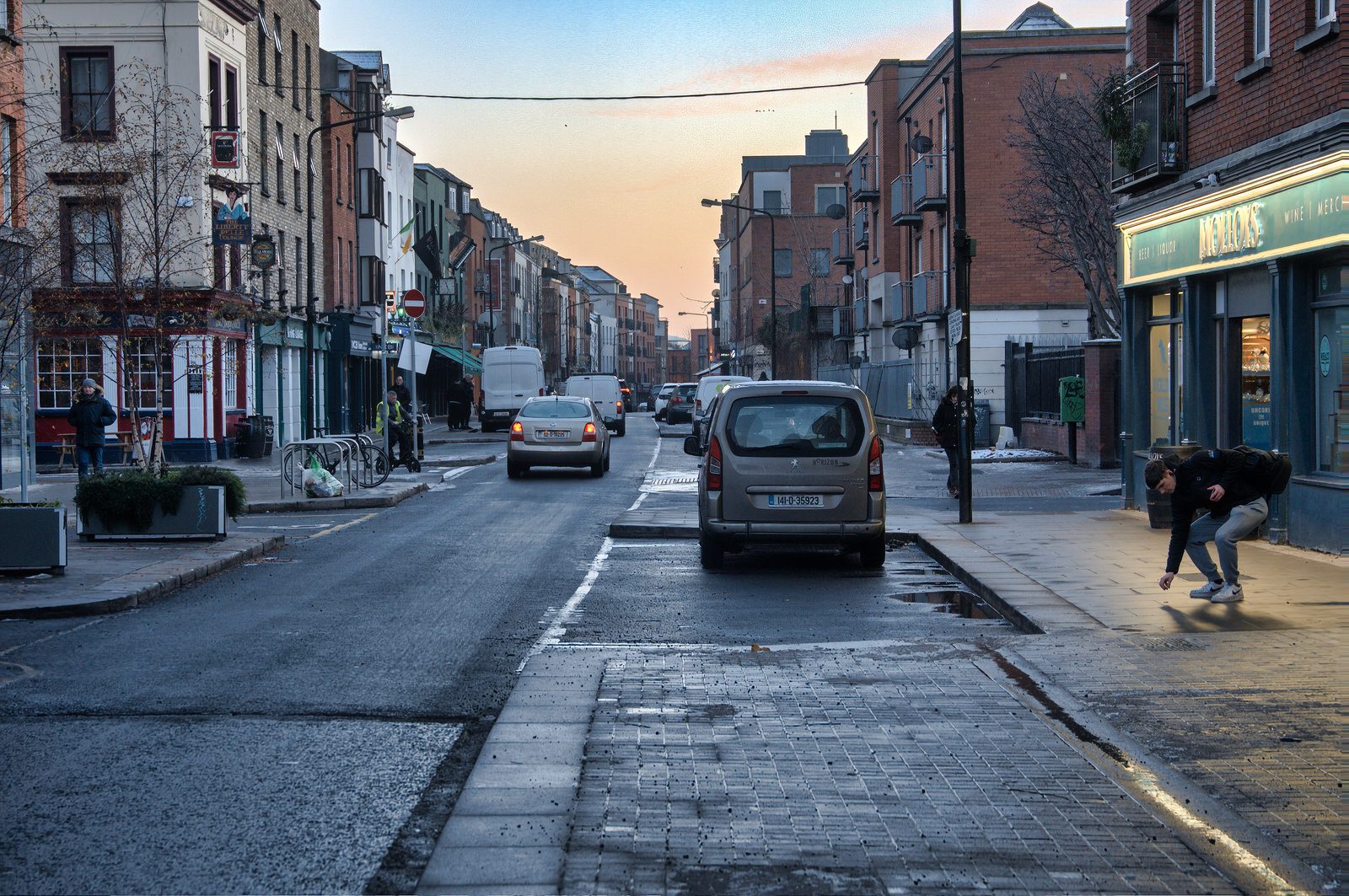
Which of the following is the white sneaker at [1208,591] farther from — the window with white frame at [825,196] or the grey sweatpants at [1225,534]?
the window with white frame at [825,196]

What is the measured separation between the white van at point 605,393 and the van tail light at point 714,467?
35595 mm

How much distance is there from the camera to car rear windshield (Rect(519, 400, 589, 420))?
27812 mm

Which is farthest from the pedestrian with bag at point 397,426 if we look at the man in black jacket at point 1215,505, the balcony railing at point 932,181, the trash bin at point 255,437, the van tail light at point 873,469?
the balcony railing at point 932,181

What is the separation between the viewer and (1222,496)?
1046 cm

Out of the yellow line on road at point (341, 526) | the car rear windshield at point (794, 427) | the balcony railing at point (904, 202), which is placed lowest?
the yellow line on road at point (341, 526)

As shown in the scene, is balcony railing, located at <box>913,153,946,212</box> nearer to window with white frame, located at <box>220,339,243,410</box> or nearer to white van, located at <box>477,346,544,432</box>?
white van, located at <box>477,346,544,432</box>

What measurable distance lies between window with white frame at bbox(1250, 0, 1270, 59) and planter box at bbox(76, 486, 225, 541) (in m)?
11.4

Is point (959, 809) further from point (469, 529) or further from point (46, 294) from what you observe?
point (46, 294)

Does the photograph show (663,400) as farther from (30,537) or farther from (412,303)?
(30,537)

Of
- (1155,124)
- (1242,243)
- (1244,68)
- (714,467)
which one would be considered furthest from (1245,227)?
(714,467)

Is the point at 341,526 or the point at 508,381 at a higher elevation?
the point at 508,381

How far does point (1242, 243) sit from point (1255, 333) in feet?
3.38

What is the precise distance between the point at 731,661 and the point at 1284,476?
14.2 feet

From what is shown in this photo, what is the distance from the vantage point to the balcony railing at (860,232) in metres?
57.7
